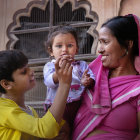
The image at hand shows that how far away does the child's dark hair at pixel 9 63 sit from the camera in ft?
6.48

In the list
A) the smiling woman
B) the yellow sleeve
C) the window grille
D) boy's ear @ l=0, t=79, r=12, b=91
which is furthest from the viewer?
the window grille

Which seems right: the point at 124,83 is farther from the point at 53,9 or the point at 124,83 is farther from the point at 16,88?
the point at 53,9

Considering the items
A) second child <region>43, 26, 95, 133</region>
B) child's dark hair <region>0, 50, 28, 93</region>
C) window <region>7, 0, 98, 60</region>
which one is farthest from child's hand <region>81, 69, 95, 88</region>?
window <region>7, 0, 98, 60</region>

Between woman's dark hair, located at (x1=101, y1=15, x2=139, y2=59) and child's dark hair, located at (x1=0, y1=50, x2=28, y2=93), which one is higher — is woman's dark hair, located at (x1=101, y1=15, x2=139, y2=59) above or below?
above

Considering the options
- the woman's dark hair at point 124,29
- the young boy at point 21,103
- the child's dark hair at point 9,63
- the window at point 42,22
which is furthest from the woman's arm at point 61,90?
the window at point 42,22

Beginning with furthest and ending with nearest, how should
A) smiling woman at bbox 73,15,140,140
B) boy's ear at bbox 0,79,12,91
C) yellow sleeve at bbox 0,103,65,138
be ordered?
boy's ear at bbox 0,79,12,91
smiling woman at bbox 73,15,140,140
yellow sleeve at bbox 0,103,65,138

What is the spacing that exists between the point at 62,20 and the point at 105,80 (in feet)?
10.9

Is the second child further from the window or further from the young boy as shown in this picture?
the window

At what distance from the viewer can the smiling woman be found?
1885 millimetres

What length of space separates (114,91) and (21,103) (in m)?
0.65

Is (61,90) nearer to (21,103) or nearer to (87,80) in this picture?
(87,80)

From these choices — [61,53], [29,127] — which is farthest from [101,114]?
[61,53]

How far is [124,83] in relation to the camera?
6.52 feet

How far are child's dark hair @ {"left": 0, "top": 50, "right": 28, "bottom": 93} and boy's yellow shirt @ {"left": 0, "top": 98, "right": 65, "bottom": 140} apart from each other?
0.21 meters
